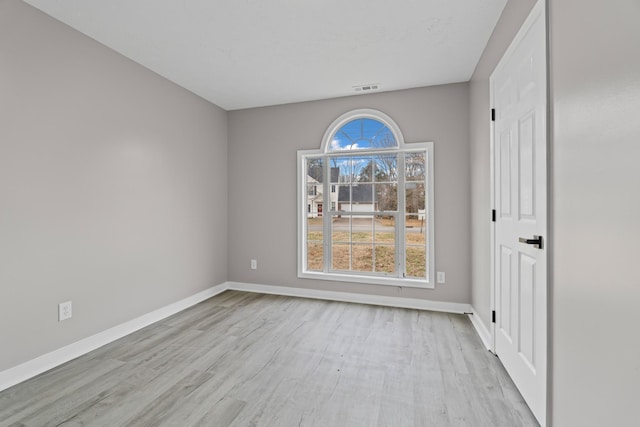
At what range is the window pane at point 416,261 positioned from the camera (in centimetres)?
360

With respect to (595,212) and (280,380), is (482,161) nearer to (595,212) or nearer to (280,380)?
(595,212)

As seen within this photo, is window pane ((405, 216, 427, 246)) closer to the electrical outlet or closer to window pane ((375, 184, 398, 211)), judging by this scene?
window pane ((375, 184, 398, 211))

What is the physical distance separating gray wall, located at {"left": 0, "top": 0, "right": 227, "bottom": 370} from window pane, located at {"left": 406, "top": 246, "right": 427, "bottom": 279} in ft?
8.70

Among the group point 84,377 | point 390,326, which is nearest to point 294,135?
point 390,326

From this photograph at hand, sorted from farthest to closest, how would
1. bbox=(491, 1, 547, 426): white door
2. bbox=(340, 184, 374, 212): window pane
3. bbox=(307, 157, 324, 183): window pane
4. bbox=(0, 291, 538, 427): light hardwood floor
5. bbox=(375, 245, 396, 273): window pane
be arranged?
bbox=(307, 157, 324, 183): window pane
bbox=(340, 184, 374, 212): window pane
bbox=(375, 245, 396, 273): window pane
bbox=(0, 291, 538, 427): light hardwood floor
bbox=(491, 1, 547, 426): white door

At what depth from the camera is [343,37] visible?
2484 mm

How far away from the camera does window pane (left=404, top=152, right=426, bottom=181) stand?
3.60 m

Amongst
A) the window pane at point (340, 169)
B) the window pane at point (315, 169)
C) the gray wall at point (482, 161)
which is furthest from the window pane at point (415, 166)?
the window pane at point (315, 169)

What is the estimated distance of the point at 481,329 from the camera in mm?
2725

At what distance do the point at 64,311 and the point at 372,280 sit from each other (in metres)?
2.93

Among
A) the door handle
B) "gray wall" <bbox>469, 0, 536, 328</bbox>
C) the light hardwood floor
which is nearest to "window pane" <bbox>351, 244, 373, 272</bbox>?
the light hardwood floor

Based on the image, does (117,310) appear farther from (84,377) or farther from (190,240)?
(190,240)

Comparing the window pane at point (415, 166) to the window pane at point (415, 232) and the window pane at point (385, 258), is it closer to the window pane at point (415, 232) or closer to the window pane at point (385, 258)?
the window pane at point (415, 232)

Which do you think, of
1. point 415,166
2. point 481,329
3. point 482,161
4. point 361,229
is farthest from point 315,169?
point 481,329
